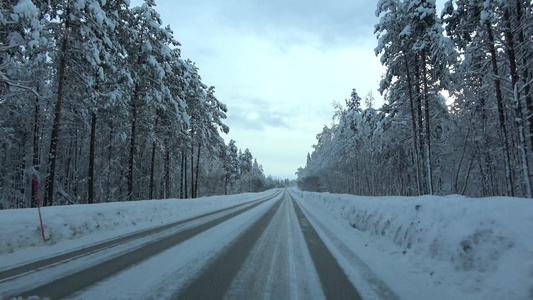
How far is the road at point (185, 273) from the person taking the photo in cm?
321

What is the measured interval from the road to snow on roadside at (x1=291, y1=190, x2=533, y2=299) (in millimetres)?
1167

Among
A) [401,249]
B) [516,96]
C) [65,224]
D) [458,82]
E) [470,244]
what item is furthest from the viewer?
[458,82]

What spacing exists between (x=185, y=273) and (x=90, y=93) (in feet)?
41.5

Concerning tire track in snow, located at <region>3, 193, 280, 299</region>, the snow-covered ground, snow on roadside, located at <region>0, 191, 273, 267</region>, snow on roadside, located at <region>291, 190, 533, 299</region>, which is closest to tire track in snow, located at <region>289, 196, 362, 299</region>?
the snow-covered ground

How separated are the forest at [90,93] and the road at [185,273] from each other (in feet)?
27.3

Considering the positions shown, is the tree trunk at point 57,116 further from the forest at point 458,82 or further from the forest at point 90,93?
the forest at point 458,82

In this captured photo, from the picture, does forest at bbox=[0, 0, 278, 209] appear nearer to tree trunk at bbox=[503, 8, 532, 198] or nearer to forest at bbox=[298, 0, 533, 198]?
forest at bbox=[298, 0, 533, 198]

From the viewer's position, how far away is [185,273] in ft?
12.8

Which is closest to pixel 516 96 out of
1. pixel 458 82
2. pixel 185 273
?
pixel 458 82

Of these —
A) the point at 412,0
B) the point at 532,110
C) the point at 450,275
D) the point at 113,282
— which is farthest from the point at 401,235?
the point at 412,0

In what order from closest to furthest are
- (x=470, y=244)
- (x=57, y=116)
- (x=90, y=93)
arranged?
(x=470, y=244) < (x=57, y=116) < (x=90, y=93)

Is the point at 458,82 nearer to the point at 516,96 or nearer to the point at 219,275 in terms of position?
the point at 516,96

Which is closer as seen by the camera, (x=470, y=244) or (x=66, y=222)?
(x=470, y=244)

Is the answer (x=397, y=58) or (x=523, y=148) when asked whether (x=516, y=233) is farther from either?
(x=397, y=58)
